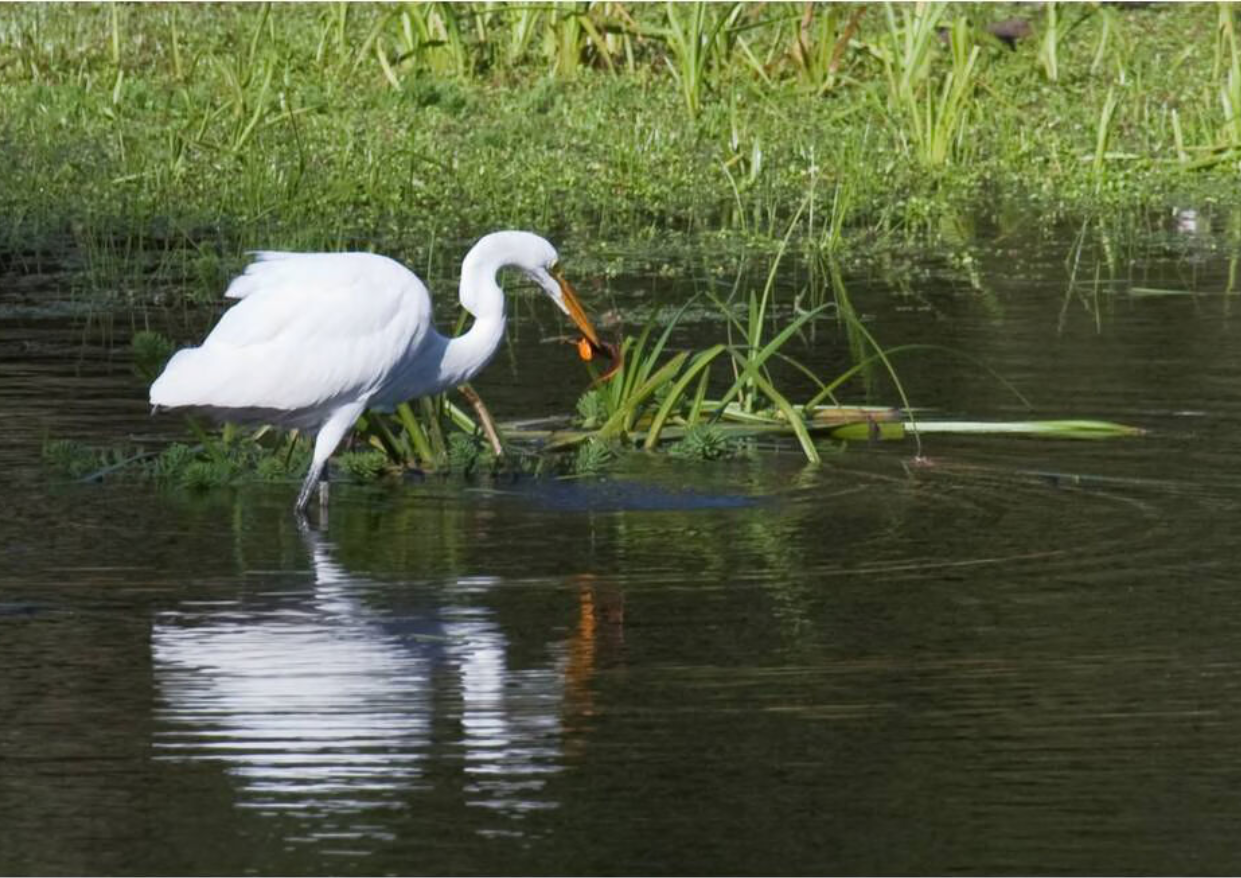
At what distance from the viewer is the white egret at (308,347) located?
319 inches

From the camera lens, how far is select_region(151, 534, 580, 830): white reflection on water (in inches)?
211

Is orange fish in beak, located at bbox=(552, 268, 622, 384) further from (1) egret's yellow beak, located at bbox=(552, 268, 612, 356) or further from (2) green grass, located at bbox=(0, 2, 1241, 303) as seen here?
(2) green grass, located at bbox=(0, 2, 1241, 303)

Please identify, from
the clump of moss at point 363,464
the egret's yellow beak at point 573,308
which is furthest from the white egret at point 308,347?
the egret's yellow beak at point 573,308

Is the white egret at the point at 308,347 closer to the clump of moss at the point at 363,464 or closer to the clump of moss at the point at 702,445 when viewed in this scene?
the clump of moss at the point at 363,464

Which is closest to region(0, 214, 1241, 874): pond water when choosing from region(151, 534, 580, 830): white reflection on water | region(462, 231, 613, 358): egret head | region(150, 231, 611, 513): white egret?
region(151, 534, 580, 830): white reflection on water

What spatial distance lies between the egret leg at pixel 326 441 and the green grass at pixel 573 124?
312 centimetres

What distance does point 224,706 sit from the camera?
589 centimetres

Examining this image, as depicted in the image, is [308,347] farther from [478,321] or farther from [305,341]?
[478,321]

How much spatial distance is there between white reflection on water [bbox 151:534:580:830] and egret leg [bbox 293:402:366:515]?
1131 mm

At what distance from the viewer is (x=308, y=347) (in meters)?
8.11

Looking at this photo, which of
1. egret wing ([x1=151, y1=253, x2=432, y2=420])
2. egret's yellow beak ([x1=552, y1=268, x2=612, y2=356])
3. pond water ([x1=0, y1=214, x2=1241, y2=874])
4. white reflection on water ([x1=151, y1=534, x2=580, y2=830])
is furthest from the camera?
egret's yellow beak ([x1=552, y1=268, x2=612, y2=356])

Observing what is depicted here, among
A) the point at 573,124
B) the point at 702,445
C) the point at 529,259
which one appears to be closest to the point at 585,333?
the point at 529,259

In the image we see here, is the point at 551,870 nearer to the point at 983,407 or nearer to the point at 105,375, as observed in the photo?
the point at 983,407

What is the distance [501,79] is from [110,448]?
339 inches
